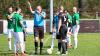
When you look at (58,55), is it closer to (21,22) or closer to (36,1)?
(21,22)

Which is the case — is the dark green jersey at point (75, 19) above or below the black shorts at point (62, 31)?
above

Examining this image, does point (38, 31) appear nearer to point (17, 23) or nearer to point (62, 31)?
point (62, 31)

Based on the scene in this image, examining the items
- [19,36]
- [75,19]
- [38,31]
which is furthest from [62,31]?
[75,19]

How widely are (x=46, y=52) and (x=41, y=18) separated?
1705 millimetres

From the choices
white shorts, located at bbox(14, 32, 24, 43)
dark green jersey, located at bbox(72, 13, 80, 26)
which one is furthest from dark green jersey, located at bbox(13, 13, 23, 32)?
dark green jersey, located at bbox(72, 13, 80, 26)

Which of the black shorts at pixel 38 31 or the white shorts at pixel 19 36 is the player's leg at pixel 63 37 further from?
the white shorts at pixel 19 36

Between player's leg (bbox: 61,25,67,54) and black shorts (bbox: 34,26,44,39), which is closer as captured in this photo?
player's leg (bbox: 61,25,67,54)

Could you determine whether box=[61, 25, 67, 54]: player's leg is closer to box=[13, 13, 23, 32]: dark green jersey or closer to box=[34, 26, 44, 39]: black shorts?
box=[34, 26, 44, 39]: black shorts

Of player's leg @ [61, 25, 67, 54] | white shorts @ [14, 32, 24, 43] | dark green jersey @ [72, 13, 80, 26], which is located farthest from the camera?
dark green jersey @ [72, 13, 80, 26]

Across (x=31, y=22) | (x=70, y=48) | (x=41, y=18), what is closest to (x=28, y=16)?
(x=31, y=22)

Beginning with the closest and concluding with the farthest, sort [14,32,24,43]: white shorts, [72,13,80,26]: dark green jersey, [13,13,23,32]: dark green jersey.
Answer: [14,32,24,43]: white shorts < [13,13,23,32]: dark green jersey < [72,13,80,26]: dark green jersey

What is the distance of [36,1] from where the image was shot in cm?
4597

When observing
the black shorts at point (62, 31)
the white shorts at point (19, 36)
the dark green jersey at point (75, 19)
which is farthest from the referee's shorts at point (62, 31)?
the dark green jersey at point (75, 19)

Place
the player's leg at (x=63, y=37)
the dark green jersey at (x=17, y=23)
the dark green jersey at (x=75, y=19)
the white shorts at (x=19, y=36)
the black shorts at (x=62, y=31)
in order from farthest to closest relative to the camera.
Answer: the dark green jersey at (x=75, y=19), the black shorts at (x=62, y=31), the player's leg at (x=63, y=37), the dark green jersey at (x=17, y=23), the white shorts at (x=19, y=36)
